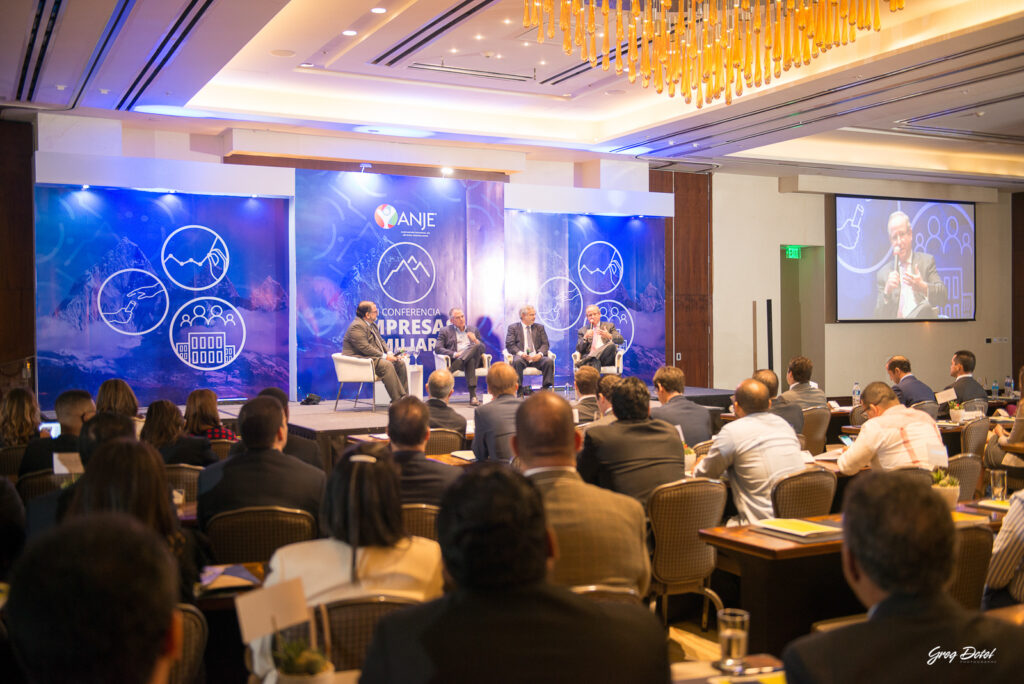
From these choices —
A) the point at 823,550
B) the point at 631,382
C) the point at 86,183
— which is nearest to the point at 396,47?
the point at 86,183

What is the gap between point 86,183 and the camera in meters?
10.2

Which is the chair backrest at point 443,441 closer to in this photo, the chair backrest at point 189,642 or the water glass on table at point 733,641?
the chair backrest at point 189,642

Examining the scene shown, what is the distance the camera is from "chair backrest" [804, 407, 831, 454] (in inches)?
325

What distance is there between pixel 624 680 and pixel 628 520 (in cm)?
118

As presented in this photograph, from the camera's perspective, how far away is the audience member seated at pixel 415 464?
367 centimetres

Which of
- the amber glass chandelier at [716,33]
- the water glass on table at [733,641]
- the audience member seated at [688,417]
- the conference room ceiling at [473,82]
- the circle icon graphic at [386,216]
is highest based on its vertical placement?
the conference room ceiling at [473,82]

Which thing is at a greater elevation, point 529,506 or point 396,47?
point 396,47

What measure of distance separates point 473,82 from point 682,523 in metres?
7.83

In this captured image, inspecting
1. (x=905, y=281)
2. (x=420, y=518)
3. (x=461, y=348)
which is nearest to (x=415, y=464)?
(x=420, y=518)

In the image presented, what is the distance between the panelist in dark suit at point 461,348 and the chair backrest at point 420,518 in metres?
7.67

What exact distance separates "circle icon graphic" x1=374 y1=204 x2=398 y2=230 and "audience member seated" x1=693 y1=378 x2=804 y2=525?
803 cm

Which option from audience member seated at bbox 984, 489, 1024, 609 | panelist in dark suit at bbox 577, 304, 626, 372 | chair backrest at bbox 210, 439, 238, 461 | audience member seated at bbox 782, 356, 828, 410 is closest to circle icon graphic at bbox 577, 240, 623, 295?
panelist in dark suit at bbox 577, 304, 626, 372

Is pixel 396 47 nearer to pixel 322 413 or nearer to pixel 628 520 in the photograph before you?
pixel 322 413

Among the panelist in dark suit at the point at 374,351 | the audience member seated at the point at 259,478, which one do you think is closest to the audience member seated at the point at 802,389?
the panelist in dark suit at the point at 374,351
